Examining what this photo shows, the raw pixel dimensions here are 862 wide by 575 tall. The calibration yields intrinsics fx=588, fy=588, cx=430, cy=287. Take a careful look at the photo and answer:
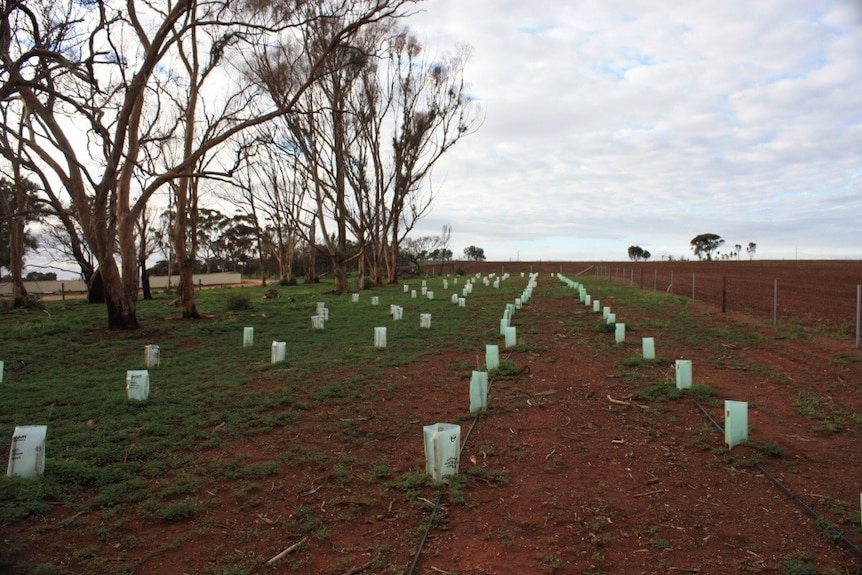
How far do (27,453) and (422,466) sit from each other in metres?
3.05

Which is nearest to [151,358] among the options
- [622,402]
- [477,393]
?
[477,393]

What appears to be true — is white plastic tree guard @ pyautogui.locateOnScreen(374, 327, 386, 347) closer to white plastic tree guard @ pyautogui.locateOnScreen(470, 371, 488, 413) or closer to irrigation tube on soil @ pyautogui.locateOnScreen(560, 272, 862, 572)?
white plastic tree guard @ pyautogui.locateOnScreen(470, 371, 488, 413)

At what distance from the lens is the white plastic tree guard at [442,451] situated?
175 inches

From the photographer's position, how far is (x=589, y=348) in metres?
10.4

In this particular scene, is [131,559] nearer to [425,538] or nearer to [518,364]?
[425,538]

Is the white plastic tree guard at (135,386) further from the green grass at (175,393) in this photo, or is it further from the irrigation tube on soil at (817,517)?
the irrigation tube on soil at (817,517)

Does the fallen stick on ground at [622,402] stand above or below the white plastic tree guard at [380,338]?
below

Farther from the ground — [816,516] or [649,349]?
[649,349]

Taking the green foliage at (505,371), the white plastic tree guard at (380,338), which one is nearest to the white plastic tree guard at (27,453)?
the green foliage at (505,371)

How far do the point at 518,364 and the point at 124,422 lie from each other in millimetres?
5431

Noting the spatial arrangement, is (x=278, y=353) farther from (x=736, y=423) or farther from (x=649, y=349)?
(x=736, y=423)

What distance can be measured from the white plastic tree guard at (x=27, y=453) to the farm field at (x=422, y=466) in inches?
4.9

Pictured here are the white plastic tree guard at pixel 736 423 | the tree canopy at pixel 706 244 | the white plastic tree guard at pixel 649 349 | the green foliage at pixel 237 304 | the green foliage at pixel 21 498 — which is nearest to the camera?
the green foliage at pixel 21 498

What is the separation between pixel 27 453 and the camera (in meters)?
4.49
